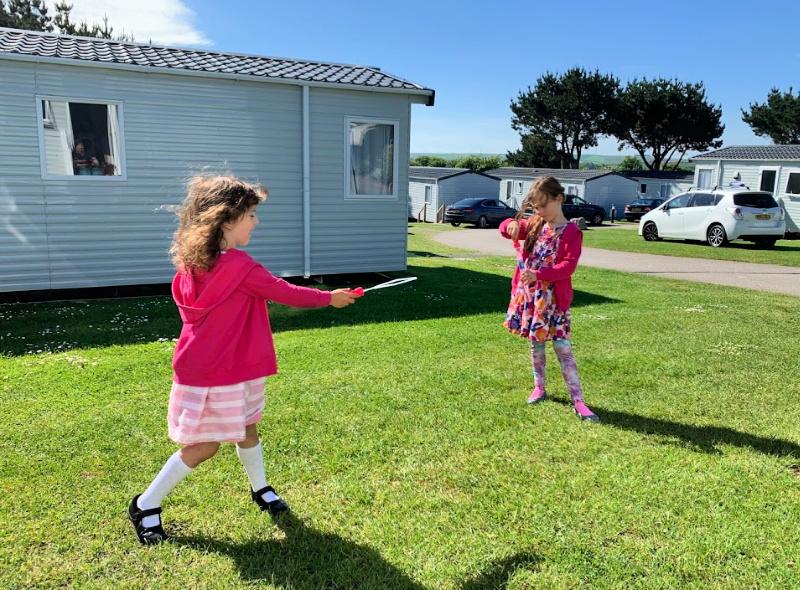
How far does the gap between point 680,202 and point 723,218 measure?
6.87 feet

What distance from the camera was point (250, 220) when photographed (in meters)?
2.74

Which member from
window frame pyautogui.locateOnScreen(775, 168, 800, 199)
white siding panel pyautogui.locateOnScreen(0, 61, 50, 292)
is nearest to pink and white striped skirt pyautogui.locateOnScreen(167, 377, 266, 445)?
white siding panel pyautogui.locateOnScreen(0, 61, 50, 292)

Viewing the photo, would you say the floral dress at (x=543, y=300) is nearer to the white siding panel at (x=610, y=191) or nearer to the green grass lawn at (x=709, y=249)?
the green grass lawn at (x=709, y=249)

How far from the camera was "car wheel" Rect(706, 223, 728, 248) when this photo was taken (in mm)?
18808

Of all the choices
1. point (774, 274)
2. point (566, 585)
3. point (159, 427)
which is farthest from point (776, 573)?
point (774, 274)

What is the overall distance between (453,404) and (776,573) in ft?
7.60

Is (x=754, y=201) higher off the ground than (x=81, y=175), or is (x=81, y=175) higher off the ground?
(x=81, y=175)

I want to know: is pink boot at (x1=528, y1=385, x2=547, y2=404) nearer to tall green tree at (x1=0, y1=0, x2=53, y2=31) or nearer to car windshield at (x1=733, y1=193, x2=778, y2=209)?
car windshield at (x1=733, y1=193, x2=778, y2=209)

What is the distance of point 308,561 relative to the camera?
265 cm

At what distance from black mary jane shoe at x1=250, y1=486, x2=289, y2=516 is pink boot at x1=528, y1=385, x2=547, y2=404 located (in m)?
2.18

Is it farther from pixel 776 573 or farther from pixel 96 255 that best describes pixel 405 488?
pixel 96 255

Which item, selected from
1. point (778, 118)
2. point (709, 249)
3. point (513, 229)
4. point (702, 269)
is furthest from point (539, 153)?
point (513, 229)

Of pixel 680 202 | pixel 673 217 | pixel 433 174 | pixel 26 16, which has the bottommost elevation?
pixel 673 217

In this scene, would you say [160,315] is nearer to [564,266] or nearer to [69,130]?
[69,130]
